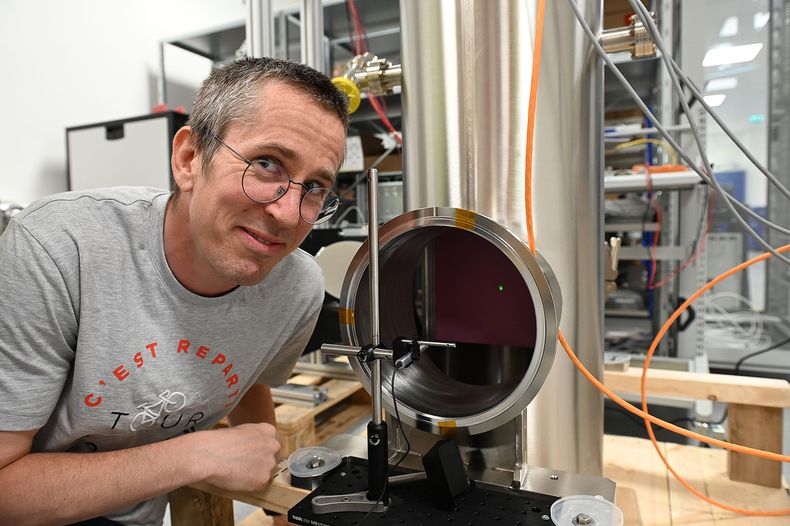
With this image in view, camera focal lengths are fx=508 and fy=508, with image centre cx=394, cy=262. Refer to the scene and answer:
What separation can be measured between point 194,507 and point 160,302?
332 mm

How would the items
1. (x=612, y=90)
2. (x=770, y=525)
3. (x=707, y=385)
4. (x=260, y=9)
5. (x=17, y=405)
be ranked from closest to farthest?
(x=17, y=405) → (x=770, y=525) → (x=707, y=385) → (x=260, y=9) → (x=612, y=90)

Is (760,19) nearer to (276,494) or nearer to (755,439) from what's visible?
(755,439)

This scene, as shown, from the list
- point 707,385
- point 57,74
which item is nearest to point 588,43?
point 707,385

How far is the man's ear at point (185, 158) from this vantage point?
0.80 m

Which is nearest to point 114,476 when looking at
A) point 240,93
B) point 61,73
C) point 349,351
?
point 349,351

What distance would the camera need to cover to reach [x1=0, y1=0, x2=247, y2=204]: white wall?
2.50 metres

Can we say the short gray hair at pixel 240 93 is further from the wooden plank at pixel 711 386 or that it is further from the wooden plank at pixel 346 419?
the wooden plank at pixel 346 419

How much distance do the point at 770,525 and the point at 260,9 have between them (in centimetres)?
184

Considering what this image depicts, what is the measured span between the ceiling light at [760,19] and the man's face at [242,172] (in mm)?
3563

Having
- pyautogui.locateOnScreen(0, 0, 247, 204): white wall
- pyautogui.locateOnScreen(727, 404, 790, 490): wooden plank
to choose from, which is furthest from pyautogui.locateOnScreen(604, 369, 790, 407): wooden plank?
pyautogui.locateOnScreen(0, 0, 247, 204): white wall

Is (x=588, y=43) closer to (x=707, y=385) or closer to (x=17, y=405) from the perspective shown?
(x=707, y=385)

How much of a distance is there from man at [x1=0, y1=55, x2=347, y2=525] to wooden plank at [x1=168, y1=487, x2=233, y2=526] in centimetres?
7

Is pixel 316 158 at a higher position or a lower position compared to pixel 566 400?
higher

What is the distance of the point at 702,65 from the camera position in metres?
2.12
